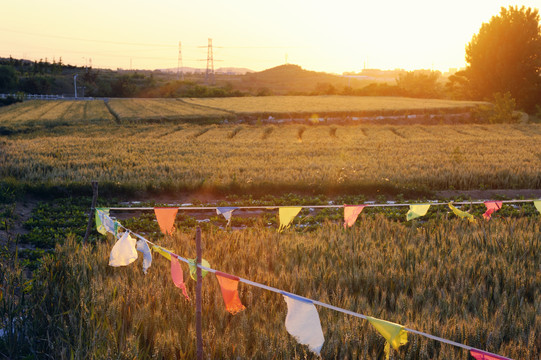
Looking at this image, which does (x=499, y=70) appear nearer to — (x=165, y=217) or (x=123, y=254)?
(x=165, y=217)

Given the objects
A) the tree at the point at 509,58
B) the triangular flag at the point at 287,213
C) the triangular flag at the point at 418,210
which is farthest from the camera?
the tree at the point at 509,58

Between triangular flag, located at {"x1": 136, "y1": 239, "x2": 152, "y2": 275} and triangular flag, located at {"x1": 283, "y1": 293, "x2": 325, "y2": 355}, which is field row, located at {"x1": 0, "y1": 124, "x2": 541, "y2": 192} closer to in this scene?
triangular flag, located at {"x1": 136, "y1": 239, "x2": 152, "y2": 275}

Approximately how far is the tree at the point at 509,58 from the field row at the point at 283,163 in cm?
3433

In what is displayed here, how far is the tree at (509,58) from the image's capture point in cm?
5812

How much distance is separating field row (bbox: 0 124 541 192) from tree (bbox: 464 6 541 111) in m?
34.3

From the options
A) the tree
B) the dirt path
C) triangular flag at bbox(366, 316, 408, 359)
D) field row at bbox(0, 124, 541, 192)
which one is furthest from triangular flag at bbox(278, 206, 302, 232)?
the tree

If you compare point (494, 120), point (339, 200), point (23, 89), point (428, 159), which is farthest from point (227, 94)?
point (339, 200)

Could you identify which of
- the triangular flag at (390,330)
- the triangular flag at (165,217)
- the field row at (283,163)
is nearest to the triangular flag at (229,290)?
the triangular flag at (390,330)

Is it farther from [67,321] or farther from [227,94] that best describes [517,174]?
[227,94]

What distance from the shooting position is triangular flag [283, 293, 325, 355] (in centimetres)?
355

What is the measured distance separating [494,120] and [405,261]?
38.9 metres

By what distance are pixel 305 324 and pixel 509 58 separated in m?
63.9

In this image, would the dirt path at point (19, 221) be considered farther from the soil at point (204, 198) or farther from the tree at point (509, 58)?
the tree at point (509, 58)

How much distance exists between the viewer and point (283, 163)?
18516mm
